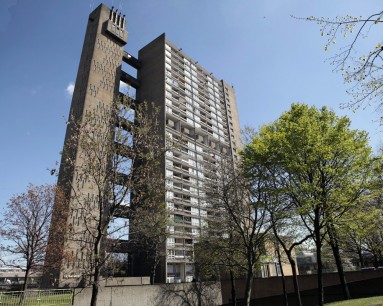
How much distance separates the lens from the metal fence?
17234 mm

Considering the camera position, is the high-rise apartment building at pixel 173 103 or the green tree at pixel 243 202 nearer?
the green tree at pixel 243 202

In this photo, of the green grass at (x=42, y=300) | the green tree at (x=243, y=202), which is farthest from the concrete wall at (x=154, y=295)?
the green tree at (x=243, y=202)

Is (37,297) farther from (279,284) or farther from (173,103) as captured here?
(173,103)

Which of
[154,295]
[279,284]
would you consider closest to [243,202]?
[154,295]

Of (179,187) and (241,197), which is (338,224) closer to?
(241,197)

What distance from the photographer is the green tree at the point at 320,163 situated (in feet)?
52.4

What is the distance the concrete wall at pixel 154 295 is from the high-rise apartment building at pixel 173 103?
15895 mm

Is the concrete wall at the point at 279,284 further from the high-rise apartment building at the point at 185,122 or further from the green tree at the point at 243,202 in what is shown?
the high-rise apartment building at the point at 185,122

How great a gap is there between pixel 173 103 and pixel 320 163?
186ft

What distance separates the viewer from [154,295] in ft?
79.3

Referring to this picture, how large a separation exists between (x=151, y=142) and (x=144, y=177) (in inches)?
68.5

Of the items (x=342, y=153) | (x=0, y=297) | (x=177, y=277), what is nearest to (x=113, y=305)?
(x=0, y=297)

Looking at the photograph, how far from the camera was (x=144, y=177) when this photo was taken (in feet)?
43.5

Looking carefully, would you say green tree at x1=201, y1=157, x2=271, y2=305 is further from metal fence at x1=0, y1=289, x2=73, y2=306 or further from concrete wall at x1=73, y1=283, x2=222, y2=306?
metal fence at x1=0, y1=289, x2=73, y2=306
